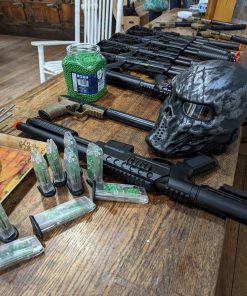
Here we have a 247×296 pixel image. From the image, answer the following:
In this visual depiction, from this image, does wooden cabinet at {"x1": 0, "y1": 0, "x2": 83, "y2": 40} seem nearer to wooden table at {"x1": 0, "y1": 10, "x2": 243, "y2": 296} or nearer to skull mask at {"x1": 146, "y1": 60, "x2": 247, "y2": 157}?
skull mask at {"x1": 146, "y1": 60, "x2": 247, "y2": 157}

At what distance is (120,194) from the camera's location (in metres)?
0.54

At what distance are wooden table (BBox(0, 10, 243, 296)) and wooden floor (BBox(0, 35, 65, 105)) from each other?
6.00ft

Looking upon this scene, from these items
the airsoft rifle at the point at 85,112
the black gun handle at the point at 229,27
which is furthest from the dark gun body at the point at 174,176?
the black gun handle at the point at 229,27

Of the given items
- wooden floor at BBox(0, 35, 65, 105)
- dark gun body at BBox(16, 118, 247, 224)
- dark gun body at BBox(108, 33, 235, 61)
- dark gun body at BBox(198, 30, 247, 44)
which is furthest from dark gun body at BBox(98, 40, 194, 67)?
wooden floor at BBox(0, 35, 65, 105)

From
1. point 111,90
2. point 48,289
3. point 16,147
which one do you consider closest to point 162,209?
point 48,289

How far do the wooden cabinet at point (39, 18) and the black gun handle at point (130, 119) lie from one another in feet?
10.1

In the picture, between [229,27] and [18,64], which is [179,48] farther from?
[18,64]

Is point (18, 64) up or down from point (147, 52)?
down

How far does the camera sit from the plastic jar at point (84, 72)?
2.61 ft

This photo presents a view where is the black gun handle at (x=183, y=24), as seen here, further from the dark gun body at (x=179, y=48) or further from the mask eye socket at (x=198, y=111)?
the mask eye socket at (x=198, y=111)

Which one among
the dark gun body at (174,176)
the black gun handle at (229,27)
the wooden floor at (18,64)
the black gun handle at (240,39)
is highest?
the black gun handle at (229,27)

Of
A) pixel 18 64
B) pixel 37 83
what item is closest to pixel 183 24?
pixel 37 83

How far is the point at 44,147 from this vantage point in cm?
64

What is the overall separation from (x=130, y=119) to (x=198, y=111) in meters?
0.23
